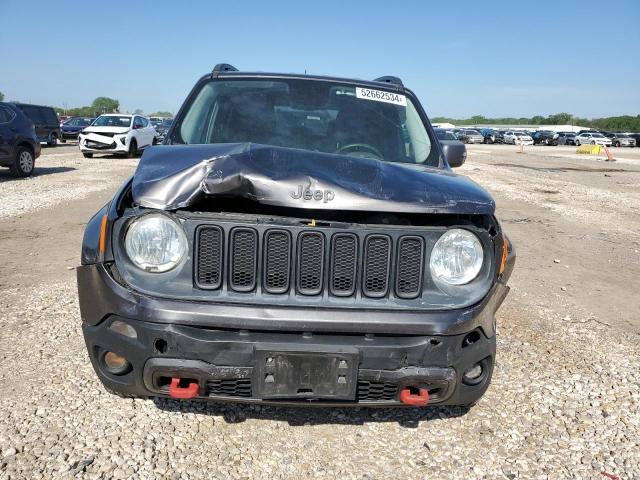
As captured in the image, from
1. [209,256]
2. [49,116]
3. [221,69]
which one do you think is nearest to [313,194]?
[209,256]

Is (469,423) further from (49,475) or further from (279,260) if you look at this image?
(49,475)

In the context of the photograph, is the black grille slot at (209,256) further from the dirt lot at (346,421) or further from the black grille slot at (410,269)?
the dirt lot at (346,421)

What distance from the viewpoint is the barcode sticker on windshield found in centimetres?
366

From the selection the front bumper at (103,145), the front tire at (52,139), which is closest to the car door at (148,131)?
the front bumper at (103,145)

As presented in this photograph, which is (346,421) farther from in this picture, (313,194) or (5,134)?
(5,134)

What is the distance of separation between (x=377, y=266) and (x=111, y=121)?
19.6 m

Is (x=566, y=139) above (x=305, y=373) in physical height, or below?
below

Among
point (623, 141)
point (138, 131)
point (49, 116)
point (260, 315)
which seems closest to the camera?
point (260, 315)

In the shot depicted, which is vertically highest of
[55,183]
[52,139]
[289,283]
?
[289,283]

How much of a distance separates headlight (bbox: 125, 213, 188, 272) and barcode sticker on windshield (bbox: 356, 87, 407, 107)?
6.53ft

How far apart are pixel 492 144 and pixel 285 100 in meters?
58.3

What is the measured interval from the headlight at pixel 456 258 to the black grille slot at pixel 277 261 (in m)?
0.63

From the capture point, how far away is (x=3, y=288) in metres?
4.67

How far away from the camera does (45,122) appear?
23953mm
